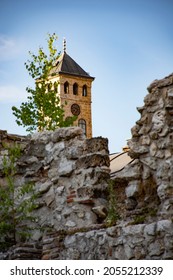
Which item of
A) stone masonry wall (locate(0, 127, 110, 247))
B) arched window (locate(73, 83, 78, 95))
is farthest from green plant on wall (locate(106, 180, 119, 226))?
arched window (locate(73, 83, 78, 95))

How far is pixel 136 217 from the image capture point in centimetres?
843

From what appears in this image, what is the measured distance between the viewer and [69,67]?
74.7 meters

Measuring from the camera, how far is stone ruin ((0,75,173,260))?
26.6 ft

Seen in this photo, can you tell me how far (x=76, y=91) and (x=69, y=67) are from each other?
3.97 m

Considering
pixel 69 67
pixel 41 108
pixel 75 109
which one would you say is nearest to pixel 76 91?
pixel 75 109

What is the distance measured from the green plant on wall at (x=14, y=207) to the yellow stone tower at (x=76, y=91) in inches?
2465

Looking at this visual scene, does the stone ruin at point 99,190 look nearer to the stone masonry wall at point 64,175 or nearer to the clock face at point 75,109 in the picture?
the stone masonry wall at point 64,175

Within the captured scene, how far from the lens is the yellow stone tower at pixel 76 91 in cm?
7444

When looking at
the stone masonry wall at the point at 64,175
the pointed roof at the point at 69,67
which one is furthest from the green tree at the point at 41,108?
the pointed roof at the point at 69,67

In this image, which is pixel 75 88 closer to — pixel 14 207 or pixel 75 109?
pixel 75 109

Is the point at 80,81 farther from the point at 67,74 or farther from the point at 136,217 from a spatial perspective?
the point at 136,217

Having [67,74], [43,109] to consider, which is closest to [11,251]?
[43,109]

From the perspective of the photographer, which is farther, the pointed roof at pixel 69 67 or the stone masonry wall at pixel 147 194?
the pointed roof at pixel 69 67
